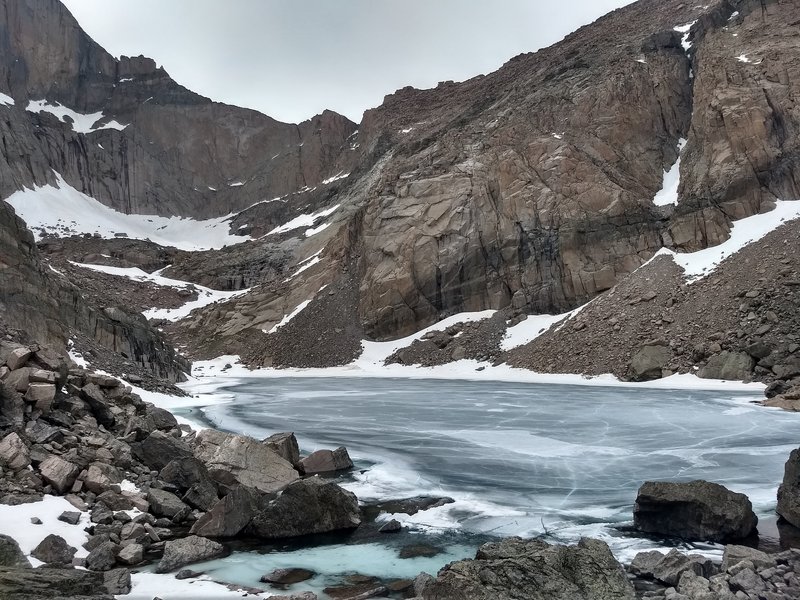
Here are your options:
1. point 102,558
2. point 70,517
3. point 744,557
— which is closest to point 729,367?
point 744,557

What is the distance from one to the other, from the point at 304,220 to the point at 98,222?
41719mm

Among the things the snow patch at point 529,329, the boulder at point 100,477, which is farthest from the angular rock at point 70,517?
the snow patch at point 529,329

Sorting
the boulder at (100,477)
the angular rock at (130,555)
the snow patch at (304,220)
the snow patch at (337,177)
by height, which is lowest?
the angular rock at (130,555)

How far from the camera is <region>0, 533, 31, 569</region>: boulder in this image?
5.60 metres

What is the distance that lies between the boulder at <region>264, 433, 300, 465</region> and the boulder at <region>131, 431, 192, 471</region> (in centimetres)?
175

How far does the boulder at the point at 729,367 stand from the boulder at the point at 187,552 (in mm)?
24618

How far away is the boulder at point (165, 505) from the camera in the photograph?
A: 26.9ft

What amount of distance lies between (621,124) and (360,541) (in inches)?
1983

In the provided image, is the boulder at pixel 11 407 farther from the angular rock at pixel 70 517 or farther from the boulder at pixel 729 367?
the boulder at pixel 729 367

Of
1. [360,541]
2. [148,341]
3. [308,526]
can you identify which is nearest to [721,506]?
[360,541]

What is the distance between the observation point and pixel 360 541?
26.1 feet

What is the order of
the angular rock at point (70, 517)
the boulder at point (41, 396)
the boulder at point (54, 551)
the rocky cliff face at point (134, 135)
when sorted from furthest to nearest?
the rocky cliff face at point (134, 135)
the boulder at point (41, 396)
the angular rock at point (70, 517)
the boulder at point (54, 551)

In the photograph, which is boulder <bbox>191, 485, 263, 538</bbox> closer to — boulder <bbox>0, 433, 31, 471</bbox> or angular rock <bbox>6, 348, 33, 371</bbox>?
boulder <bbox>0, 433, 31, 471</bbox>

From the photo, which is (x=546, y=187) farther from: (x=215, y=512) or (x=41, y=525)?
(x=41, y=525)
